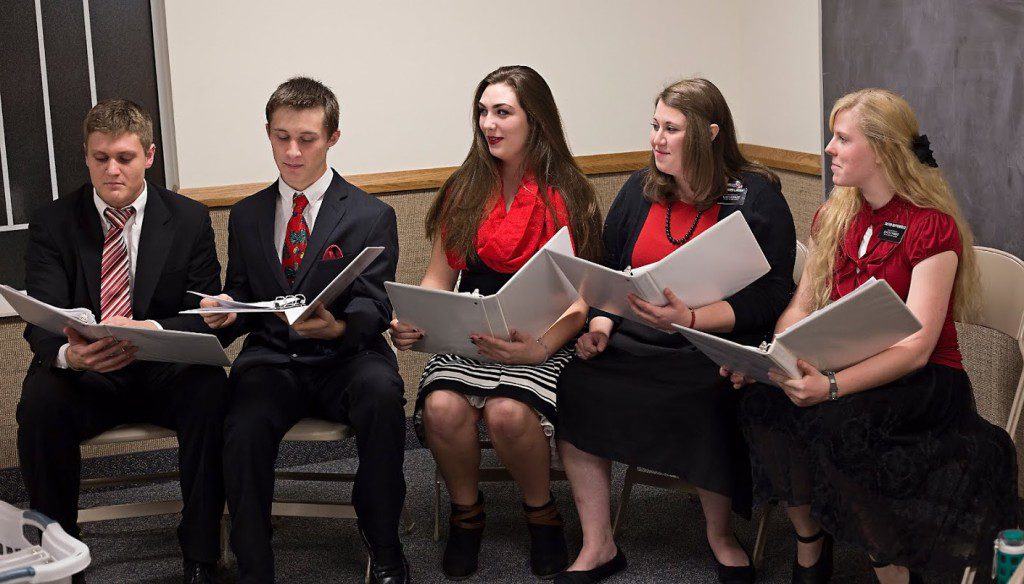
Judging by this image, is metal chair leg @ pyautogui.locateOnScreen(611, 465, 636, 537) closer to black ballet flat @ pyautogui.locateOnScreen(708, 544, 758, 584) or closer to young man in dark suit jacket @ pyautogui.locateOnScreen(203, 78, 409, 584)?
black ballet flat @ pyautogui.locateOnScreen(708, 544, 758, 584)

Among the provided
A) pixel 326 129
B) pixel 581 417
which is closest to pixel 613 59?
pixel 326 129

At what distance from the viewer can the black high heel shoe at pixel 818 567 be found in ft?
9.09

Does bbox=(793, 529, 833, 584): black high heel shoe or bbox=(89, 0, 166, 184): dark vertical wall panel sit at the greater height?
bbox=(89, 0, 166, 184): dark vertical wall panel

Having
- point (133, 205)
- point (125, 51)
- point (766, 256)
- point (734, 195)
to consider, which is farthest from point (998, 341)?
point (125, 51)

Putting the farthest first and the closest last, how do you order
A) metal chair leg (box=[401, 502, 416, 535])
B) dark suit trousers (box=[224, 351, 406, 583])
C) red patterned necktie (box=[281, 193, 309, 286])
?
metal chair leg (box=[401, 502, 416, 535]) → red patterned necktie (box=[281, 193, 309, 286]) → dark suit trousers (box=[224, 351, 406, 583])

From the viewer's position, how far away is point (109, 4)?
12.3 feet

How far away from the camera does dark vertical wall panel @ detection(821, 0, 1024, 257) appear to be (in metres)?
2.92

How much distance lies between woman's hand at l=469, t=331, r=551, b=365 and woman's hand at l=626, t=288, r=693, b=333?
1.05 feet

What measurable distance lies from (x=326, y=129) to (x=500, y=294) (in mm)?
799

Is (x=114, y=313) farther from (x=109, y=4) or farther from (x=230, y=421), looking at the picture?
(x=109, y=4)

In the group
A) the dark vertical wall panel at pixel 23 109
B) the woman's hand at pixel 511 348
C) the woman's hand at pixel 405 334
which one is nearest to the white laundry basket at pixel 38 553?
the woman's hand at pixel 405 334

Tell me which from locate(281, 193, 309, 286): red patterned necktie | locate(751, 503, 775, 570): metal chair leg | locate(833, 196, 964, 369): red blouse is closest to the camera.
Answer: locate(833, 196, 964, 369): red blouse

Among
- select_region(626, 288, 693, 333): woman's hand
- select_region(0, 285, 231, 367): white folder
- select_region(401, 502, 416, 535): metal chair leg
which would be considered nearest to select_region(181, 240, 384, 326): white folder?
select_region(0, 285, 231, 367): white folder

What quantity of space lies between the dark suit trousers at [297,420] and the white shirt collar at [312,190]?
1.53 feet
